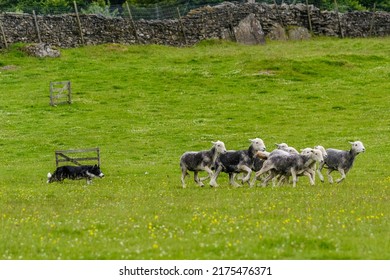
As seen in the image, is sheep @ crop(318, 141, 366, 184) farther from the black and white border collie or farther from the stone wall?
the stone wall

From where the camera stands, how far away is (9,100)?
5753 centimetres

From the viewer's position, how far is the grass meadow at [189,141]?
1764 centimetres

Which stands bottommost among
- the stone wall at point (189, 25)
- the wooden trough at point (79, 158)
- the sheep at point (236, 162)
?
the stone wall at point (189, 25)

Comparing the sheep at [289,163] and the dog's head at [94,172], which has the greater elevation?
the sheep at [289,163]

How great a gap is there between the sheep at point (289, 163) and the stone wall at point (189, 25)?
4942 cm

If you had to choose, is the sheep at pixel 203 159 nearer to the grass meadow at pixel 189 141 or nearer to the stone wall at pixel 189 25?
the grass meadow at pixel 189 141

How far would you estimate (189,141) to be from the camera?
45.9 m

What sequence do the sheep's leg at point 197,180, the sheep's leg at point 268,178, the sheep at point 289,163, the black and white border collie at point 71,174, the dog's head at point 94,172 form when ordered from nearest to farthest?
the sheep at point 289,163
the sheep's leg at point 268,178
the sheep's leg at point 197,180
the black and white border collie at point 71,174
the dog's head at point 94,172

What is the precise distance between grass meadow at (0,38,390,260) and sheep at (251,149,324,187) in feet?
2.10

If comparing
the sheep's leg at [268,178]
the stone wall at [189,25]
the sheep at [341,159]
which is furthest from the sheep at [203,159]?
the stone wall at [189,25]

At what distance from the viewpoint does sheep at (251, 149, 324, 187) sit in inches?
1131

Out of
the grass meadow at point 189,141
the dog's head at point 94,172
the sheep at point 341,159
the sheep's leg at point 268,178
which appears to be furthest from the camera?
the dog's head at point 94,172

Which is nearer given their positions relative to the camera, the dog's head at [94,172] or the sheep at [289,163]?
the sheep at [289,163]

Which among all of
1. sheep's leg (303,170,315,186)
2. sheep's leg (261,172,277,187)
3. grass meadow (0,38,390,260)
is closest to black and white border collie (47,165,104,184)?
grass meadow (0,38,390,260)
